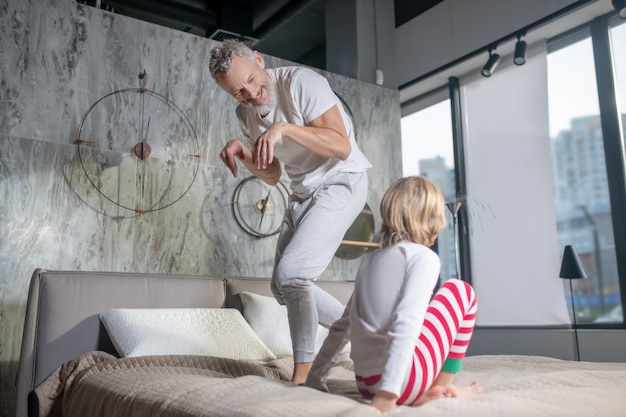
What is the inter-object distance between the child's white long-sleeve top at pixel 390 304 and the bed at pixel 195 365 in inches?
4.1

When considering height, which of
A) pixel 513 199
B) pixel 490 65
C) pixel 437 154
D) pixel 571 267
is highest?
pixel 490 65

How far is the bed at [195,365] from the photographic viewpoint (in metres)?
1.08

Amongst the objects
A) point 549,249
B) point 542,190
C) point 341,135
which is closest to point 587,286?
point 549,249

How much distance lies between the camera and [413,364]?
1175mm

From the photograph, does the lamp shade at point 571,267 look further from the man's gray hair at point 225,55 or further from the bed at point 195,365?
the man's gray hair at point 225,55

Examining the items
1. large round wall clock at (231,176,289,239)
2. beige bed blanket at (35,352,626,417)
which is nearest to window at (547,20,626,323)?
large round wall clock at (231,176,289,239)

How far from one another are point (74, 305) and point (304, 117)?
1179mm

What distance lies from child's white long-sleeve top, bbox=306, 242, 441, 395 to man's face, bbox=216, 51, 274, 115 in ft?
2.55

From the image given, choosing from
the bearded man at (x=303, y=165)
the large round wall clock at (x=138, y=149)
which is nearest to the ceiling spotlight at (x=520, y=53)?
the large round wall clock at (x=138, y=149)

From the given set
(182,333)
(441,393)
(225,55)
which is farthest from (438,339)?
(182,333)

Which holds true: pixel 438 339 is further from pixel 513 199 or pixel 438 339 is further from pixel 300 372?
pixel 513 199

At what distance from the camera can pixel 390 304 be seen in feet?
4.01

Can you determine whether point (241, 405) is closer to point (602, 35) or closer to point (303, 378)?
point (303, 378)

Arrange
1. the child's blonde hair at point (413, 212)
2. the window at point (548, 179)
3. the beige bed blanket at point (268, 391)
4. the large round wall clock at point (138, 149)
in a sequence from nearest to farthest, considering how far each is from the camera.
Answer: the beige bed blanket at point (268, 391) < the child's blonde hair at point (413, 212) < the large round wall clock at point (138, 149) < the window at point (548, 179)
